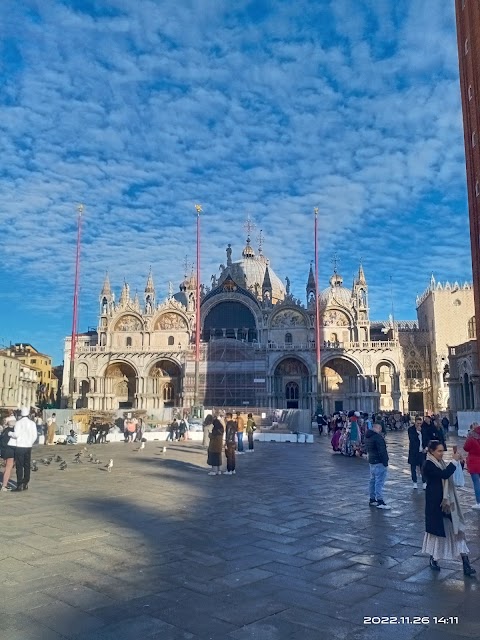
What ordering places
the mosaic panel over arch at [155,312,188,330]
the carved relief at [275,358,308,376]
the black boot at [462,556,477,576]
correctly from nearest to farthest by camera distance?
the black boot at [462,556,477,576]
the carved relief at [275,358,308,376]
the mosaic panel over arch at [155,312,188,330]

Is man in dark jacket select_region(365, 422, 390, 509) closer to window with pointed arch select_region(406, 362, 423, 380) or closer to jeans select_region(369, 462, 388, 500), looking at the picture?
jeans select_region(369, 462, 388, 500)

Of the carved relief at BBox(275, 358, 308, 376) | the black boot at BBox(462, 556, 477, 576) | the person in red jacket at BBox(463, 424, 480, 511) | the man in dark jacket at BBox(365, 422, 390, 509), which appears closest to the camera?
the black boot at BBox(462, 556, 477, 576)

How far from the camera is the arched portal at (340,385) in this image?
1815 inches

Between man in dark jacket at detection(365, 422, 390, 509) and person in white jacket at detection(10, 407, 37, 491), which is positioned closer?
man in dark jacket at detection(365, 422, 390, 509)

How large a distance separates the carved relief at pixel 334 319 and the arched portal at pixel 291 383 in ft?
16.3

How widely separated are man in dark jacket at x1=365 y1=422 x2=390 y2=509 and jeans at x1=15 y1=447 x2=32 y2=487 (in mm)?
6545

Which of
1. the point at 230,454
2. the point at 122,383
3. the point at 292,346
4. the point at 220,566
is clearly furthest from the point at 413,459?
the point at 122,383

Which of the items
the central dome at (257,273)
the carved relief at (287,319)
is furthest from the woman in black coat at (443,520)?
the central dome at (257,273)

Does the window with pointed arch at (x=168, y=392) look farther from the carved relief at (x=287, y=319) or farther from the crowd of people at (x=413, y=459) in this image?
the crowd of people at (x=413, y=459)

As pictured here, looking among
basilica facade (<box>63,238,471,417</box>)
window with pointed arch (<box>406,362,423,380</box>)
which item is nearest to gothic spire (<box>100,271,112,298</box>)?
basilica facade (<box>63,238,471,417</box>)

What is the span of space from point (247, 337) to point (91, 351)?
14.4m

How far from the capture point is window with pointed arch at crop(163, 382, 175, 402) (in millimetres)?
49406

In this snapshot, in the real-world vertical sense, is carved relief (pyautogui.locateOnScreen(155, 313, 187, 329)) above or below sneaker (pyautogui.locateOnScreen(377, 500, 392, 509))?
above

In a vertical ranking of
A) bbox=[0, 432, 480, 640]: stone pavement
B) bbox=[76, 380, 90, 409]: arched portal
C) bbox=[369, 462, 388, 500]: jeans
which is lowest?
bbox=[0, 432, 480, 640]: stone pavement
